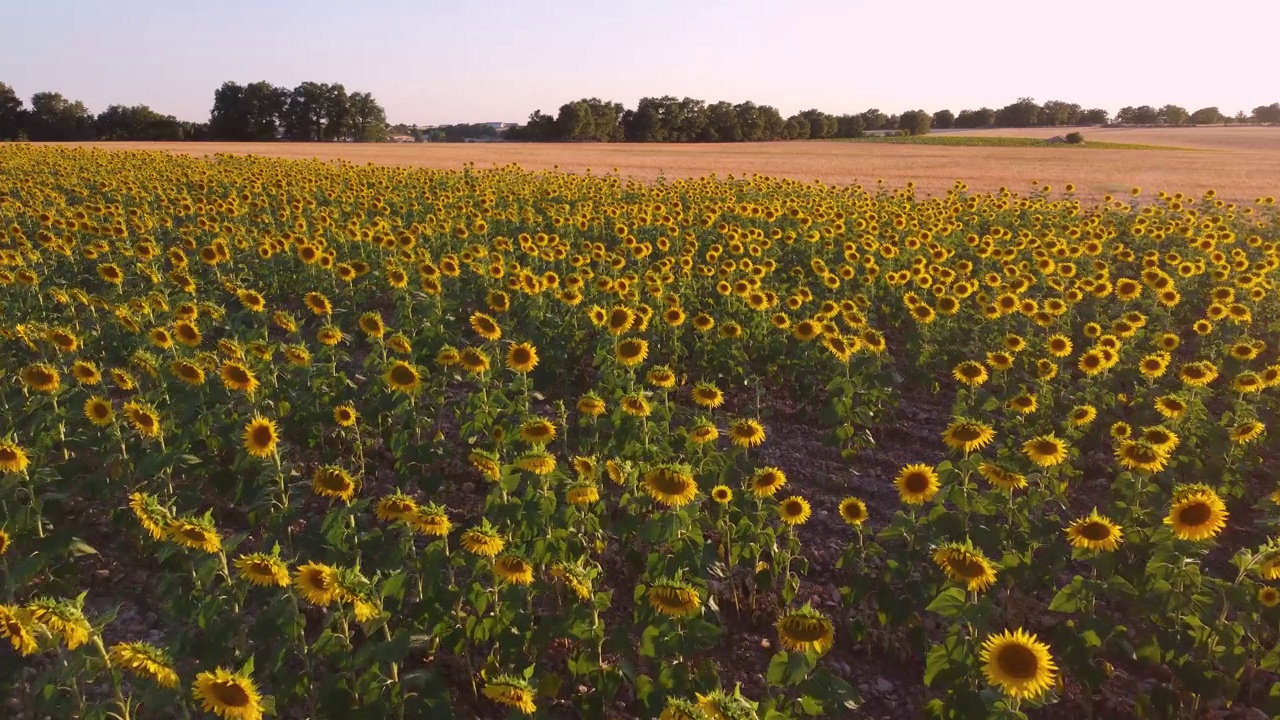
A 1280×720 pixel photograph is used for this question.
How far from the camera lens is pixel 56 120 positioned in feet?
268

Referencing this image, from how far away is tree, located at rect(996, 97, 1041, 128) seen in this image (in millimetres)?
119875

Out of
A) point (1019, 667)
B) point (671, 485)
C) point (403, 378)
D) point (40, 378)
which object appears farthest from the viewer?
point (403, 378)

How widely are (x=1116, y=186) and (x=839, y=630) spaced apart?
1248 inches

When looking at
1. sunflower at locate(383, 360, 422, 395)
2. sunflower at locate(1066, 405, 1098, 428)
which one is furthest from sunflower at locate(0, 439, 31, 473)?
sunflower at locate(1066, 405, 1098, 428)

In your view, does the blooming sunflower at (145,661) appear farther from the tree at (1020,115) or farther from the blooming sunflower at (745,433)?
A: the tree at (1020,115)

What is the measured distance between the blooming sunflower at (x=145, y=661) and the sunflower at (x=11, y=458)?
6.61 ft

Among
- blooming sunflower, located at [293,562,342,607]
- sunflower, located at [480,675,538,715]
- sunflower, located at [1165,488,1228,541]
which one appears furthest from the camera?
sunflower, located at [1165,488,1228,541]

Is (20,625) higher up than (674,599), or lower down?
higher up

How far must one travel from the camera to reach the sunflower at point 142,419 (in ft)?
16.3

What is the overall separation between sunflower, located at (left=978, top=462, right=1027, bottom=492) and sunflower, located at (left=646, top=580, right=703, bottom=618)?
2207 millimetres

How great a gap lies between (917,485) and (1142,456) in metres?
1.61

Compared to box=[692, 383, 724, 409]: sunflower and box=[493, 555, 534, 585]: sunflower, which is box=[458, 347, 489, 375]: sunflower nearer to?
box=[692, 383, 724, 409]: sunflower

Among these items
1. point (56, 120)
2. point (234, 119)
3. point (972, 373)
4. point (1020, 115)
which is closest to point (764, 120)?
point (1020, 115)

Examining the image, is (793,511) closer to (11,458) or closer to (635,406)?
(635,406)
